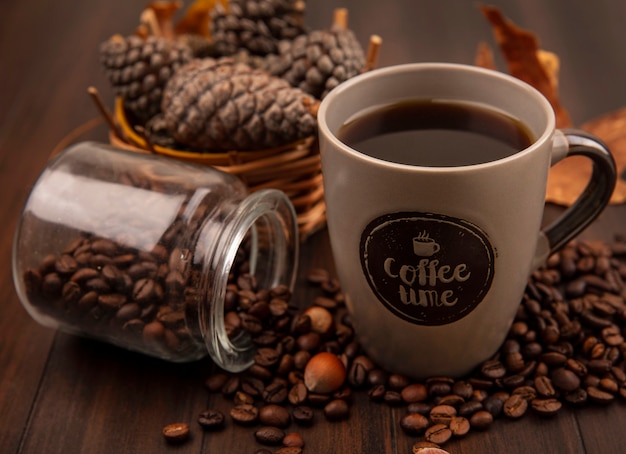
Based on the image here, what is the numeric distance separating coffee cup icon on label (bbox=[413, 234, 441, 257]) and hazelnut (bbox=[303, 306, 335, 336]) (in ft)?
0.89

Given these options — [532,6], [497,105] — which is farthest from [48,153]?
[532,6]

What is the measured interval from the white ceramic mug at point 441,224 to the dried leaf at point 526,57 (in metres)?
0.41

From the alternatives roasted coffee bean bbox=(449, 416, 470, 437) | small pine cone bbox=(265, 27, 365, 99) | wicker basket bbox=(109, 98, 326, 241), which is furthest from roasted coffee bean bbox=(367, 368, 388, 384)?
small pine cone bbox=(265, 27, 365, 99)

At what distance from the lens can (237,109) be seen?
1.15 metres

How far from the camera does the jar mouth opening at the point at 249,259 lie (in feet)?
3.36

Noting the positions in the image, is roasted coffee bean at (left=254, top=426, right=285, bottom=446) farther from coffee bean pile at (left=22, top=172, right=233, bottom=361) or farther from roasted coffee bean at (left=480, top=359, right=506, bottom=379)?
roasted coffee bean at (left=480, top=359, right=506, bottom=379)

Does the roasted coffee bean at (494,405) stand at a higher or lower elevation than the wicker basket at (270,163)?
lower

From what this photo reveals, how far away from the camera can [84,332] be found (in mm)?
1111

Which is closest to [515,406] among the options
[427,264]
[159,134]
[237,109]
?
[427,264]

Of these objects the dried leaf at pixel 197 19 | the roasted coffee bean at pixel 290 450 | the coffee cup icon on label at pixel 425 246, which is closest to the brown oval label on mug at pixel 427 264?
the coffee cup icon on label at pixel 425 246

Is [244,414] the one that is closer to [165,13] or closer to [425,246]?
[425,246]

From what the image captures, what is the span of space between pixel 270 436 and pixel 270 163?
41 centimetres

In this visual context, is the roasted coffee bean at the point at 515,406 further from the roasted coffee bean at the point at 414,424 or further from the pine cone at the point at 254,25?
the pine cone at the point at 254,25

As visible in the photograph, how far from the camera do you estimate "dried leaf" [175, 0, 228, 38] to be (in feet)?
4.91
